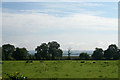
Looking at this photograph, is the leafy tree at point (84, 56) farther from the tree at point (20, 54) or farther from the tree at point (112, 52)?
the tree at point (20, 54)

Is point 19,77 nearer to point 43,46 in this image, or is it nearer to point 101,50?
point 43,46

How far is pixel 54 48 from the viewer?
65.4ft

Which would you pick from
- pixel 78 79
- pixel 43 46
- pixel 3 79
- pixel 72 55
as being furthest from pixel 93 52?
A: pixel 3 79

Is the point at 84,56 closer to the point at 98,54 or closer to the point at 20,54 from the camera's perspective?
the point at 98,54

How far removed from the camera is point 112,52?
20.4 meters

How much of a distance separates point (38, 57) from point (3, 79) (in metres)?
12.1

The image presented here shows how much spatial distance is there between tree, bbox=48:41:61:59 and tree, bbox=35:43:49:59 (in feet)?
1.31

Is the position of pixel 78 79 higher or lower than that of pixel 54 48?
lower

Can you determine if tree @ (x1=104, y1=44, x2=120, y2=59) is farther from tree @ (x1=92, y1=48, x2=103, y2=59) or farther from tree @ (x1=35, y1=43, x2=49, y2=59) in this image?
tree @ (x1=35, y1=43, x2=49, y2=59)

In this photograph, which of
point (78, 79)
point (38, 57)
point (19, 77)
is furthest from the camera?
point (38, 57)

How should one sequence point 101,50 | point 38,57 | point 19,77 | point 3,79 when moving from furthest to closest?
point 101,50, point 38,57, point 3,79, point 19,77

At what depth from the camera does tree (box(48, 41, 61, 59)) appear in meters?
19.6

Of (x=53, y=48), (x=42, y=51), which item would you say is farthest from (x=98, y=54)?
(x=42, y=51)

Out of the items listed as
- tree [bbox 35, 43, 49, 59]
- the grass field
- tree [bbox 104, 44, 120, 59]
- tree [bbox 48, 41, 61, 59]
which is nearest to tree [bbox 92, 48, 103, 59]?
tree [bbox 104, 44, 120, 59]
